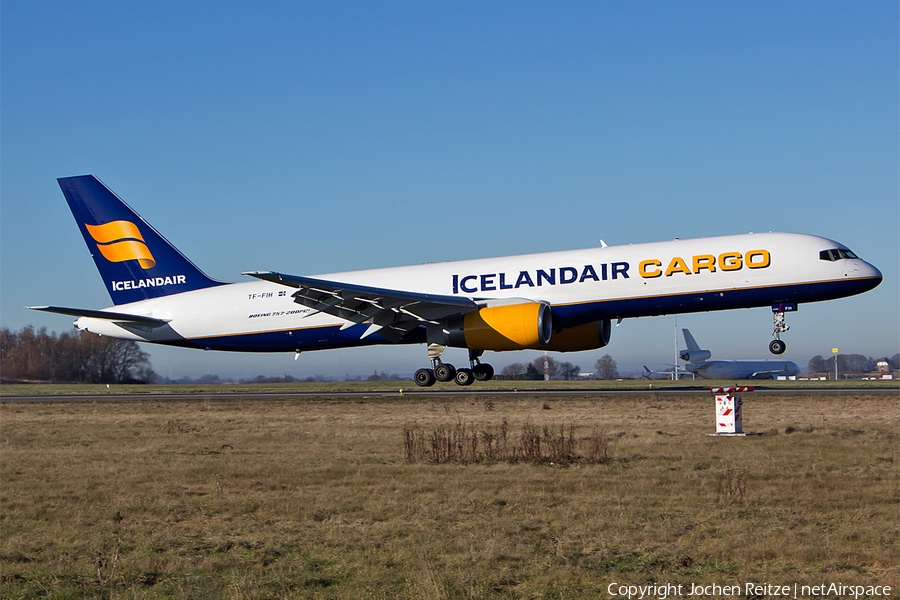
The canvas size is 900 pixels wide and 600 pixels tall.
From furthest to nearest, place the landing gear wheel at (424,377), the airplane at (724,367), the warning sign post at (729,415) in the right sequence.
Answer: the airplane at (724,367), the landing gear wheel at (424,377), the warning sign post at (729,415)

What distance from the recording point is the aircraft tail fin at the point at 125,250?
33.4m

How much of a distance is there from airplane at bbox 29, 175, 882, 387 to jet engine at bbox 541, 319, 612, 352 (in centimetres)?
4

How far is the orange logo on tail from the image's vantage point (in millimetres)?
33500

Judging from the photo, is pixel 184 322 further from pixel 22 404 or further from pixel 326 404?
pixel 22 404

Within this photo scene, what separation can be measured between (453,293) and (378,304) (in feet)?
9.54

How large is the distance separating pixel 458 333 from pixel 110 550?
17.6m

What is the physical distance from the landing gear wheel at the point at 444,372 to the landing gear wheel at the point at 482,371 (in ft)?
2.71

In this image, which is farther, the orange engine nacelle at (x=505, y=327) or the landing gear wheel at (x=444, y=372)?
the landing gear wheel at (x=444, y=372)

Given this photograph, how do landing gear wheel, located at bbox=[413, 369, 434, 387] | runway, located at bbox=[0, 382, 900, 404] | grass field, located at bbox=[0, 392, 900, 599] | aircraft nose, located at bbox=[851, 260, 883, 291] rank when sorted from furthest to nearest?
runway, located at bbox=[0, 382, 900, 404] < landing gear wheel, located at bbox=[413, 369, 434, 387] < aircraft nose, located at bbox=[851, 260, 883, 291] < grass field, located at bbox=[0, 392, 900, 599]

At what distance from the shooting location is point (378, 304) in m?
27.5

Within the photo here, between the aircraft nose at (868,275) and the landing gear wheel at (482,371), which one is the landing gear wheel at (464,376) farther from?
the aircraft nose at (868,275)

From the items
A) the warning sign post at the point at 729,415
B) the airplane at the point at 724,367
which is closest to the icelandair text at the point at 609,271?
the warning sign post at the point at 729,415

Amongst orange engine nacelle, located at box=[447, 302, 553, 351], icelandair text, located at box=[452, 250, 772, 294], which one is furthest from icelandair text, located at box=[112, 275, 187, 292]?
orange engine nacelle, located at box=[447, 302, 553, 351]

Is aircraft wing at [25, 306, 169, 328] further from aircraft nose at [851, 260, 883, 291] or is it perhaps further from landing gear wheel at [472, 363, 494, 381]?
aircraft nose at [851, 260, 883, 291]
